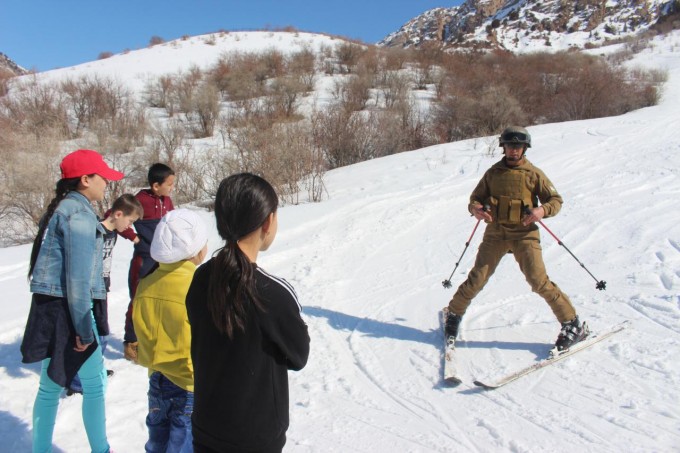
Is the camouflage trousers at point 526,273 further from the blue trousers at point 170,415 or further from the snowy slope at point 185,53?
the snowy slope at point 185,53

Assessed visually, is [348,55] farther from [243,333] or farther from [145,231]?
[243,333]

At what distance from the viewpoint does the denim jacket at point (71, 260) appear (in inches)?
93.1

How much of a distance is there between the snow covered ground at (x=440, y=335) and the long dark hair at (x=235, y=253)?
177cm

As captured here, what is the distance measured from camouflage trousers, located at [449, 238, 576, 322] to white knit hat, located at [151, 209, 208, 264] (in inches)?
107

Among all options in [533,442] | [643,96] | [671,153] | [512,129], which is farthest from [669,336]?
[643,96]

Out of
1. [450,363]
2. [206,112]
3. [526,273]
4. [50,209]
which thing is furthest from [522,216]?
[206,112]

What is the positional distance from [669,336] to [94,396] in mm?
4305

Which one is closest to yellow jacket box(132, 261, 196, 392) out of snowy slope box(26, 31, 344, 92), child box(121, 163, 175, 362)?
child box(121, 163, 175, 362)

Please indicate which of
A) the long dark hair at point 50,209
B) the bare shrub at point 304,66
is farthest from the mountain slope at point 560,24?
the long dark hair at point 50,209

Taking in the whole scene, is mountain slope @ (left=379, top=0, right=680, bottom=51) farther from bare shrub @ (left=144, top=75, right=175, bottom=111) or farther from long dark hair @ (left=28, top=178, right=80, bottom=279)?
long dark hair @ (left=28, top=178, right=80, bottom=279)

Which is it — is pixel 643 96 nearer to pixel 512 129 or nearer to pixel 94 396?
pixel 512 129

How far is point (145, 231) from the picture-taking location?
12.5 feet

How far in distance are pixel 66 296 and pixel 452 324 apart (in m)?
3.02

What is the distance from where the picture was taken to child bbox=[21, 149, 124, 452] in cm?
238
